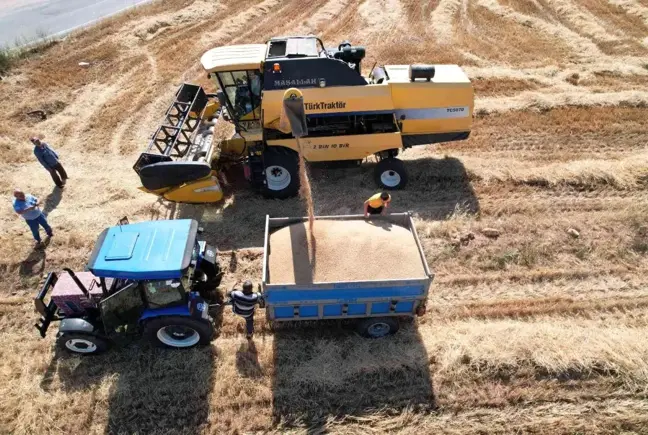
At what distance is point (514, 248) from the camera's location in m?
8.36

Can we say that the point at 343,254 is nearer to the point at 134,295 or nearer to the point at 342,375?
the point at 342,375

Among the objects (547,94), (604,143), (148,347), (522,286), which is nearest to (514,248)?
(522,286)

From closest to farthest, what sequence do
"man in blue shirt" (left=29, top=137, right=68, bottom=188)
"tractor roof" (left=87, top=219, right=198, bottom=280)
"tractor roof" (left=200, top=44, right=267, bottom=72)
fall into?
1. "tractor roof" (left=87, top=219, right=198, bottom=280)
2. "tractor roof" (left=200, top=44, right=267, bottom=72)
3. "man in blue shirt" (left=29, top=137, right=68, bottom=188)

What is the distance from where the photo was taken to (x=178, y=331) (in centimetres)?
643

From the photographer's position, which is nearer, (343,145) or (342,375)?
(342,375)

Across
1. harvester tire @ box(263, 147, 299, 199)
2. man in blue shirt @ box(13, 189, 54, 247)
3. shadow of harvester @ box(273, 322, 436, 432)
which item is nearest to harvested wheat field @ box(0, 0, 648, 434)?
shadow of harvester @ box(273, 322, 436, 432)

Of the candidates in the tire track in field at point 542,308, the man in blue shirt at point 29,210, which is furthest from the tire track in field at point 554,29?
the man in blue shirt at point 29,210

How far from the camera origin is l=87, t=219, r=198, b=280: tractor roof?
5746 mm

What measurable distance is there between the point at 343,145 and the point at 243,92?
2384mm

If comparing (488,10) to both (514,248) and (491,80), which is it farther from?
(514,248)

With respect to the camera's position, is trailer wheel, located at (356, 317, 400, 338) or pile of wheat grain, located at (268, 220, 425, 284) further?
trailer wheel, located at (356, 317, 400, 338)

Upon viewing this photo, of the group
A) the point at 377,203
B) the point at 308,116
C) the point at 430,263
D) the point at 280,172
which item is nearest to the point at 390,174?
the point at 308,116

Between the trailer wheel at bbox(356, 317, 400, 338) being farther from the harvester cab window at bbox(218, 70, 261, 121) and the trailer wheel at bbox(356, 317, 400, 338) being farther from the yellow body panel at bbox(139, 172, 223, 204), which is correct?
the harvester cab window at bbox(218, 70, 261, 121)

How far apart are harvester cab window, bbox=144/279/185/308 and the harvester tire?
4072 mm
